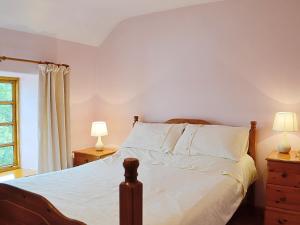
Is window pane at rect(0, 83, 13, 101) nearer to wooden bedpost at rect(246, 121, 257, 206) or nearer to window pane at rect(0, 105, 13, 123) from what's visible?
window pane at rect(0, 105, 13, 123)

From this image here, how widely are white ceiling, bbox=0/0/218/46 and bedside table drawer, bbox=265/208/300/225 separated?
2.35 metres

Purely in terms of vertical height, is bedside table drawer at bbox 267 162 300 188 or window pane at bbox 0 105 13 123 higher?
window pane at bbox 0 105 13 123

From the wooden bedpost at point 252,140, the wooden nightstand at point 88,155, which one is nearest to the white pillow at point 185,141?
the wooden bedpost at point 252,140

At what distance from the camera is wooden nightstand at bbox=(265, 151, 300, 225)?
2.43 meters

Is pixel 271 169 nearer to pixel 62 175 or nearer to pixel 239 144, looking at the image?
pixel 239 144

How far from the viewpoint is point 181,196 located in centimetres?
189

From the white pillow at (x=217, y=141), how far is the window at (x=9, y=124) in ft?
7.68

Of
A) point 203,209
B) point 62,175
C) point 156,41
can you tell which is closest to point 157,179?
point 203,209

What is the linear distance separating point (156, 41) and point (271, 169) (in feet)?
6.91

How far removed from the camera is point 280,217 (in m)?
2.50

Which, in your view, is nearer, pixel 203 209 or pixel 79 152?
pixel 203 209

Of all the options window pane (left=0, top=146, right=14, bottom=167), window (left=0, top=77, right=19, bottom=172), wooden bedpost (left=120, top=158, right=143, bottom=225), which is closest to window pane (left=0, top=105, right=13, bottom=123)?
window (left=0, top=77, right=19, bottom=172)

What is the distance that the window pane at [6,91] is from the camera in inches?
148

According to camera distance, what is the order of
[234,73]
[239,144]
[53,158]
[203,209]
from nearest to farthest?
[203,209]
[239,144]
[234,73]
[53,158]
